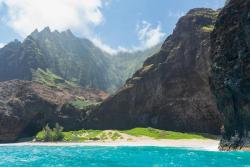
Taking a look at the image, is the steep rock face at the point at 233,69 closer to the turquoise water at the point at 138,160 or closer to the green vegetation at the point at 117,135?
the turquoise water at the point at 138,160

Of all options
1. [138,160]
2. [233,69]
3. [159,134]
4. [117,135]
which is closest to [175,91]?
[159,134]

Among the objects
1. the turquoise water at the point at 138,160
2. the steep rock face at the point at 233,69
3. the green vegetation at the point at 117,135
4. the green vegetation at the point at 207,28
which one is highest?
the green vegetation at the point at 207,28

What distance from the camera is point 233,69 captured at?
8844 cm

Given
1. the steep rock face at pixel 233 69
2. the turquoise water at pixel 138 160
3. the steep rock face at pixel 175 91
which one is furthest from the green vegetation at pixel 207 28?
the turquoise water at pixel 138 160

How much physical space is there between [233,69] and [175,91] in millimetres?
81025

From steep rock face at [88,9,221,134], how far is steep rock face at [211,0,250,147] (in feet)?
189

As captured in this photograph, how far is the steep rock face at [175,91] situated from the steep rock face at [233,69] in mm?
57633

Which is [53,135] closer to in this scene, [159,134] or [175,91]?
[159,134]

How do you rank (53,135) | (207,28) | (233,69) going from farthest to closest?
1. (53,135)
2. (207,28)
3. (233,69)

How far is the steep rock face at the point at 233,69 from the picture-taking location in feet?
279

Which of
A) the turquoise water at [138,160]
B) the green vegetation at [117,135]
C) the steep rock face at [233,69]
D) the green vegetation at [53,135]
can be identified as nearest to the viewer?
the turquoise water at [138,160]

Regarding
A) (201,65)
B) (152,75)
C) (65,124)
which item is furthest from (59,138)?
(201,65)

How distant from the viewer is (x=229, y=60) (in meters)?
90.9

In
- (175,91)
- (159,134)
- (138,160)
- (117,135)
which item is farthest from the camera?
(175,91)
